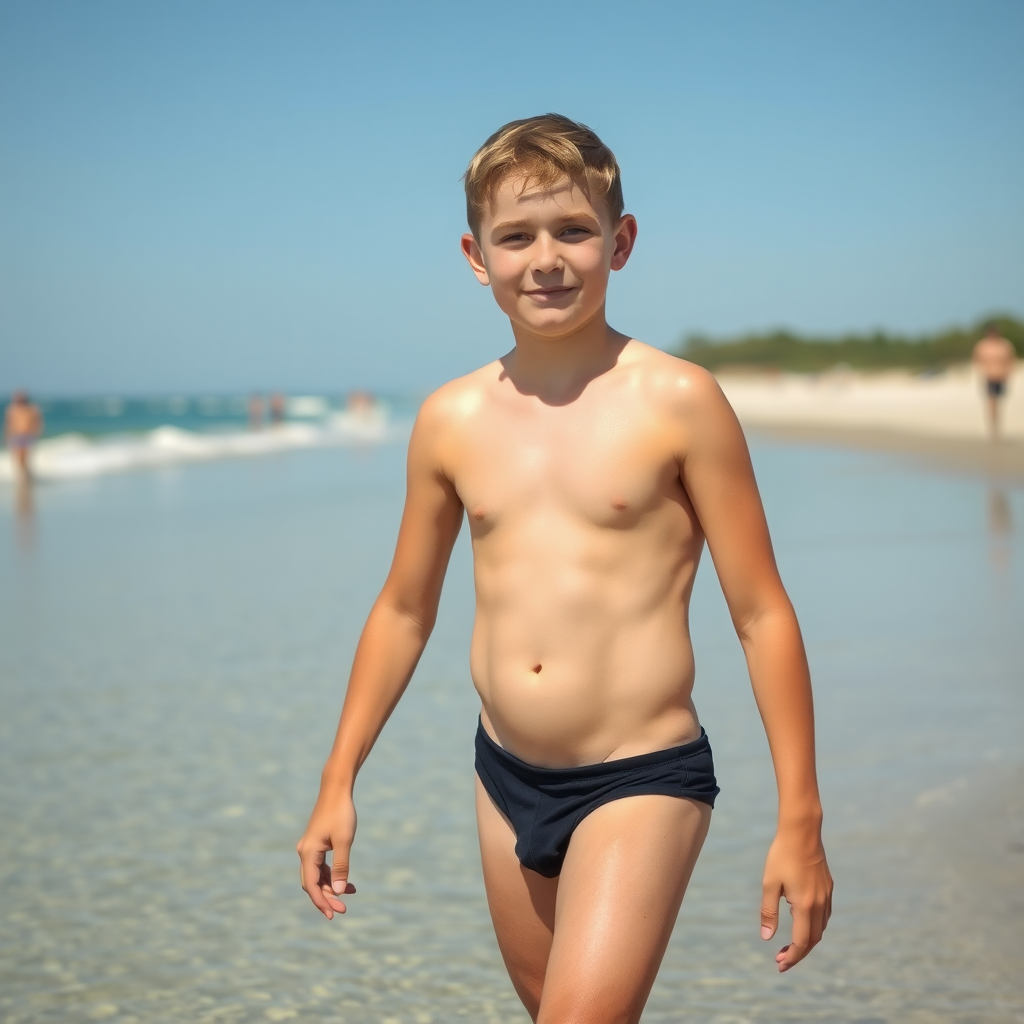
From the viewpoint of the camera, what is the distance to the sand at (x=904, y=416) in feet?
73.5

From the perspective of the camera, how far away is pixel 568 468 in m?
2.47

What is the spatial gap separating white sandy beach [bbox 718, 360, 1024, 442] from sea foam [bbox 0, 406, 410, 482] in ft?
48.1

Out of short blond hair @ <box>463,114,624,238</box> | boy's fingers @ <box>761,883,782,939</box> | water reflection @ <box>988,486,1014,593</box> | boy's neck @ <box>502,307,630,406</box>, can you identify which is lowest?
water reflection @ <box>988,486,1014,593</box>

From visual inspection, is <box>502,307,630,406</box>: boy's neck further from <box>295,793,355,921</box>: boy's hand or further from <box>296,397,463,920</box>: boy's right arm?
<box>295,793,355,921</box>: boy's hand

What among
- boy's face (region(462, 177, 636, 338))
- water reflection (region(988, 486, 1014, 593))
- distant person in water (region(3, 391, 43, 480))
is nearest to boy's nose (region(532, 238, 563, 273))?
boy's face (region(462, 177, 636, 338))

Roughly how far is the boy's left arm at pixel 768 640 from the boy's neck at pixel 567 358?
8.9 inches

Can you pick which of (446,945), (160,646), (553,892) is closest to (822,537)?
(160,646)

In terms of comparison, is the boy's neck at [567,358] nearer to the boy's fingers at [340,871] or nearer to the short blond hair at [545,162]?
the short blond hair at [545,162]

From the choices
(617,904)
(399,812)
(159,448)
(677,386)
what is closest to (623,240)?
(677,386)

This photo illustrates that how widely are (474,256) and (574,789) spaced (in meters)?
1.02

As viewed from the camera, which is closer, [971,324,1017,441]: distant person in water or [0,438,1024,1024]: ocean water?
[0,438,1024,1024]: ocean water

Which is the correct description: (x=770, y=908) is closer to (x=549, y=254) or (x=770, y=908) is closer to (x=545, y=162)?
(x=549, y=254)

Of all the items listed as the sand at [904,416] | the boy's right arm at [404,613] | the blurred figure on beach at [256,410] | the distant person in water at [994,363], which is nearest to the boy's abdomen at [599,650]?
the boy's right arm at [404,613]

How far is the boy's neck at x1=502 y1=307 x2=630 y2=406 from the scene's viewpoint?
8.32 feet
